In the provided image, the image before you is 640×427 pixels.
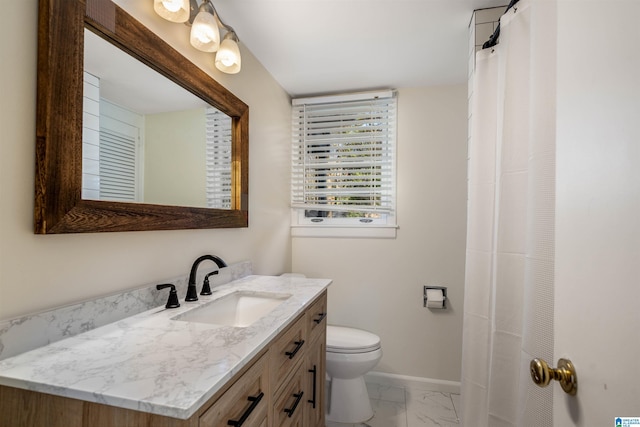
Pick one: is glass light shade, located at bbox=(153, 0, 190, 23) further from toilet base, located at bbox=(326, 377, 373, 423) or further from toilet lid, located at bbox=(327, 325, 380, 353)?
toilet base, located at bbox=(326, 377, 373, 423)

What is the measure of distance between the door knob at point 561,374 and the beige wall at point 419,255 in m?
1.78

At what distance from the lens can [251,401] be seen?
0.81m

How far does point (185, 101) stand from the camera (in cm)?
134

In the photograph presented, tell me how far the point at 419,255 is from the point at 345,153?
1.05 meters

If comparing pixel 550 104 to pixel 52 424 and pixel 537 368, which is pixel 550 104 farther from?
pixel 52 424

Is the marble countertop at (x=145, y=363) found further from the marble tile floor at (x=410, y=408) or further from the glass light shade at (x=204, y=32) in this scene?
the marble tile floor at (x=410, y=408)

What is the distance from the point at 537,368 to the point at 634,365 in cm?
22

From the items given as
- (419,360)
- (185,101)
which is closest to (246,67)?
(185,101)

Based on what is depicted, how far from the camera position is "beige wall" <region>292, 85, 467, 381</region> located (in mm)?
2301

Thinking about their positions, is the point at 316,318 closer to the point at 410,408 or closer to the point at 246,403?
the point at 246,403

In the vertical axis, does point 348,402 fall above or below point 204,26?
below

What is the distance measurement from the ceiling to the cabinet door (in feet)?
5.51

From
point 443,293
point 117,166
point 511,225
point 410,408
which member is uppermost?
point 117,166

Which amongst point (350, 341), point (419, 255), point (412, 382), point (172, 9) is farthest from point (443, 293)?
point (172, 9)
